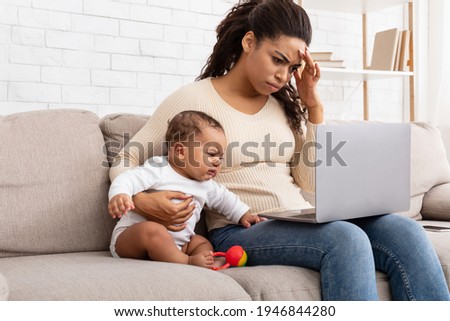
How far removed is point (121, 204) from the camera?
5.24ft

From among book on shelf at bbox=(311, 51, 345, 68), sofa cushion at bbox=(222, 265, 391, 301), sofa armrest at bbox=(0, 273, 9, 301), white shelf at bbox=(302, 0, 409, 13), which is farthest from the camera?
white shelf at bbox=(302, 0, 409, 13)

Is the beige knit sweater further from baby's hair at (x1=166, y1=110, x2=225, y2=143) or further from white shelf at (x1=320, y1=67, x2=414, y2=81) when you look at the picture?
white shelf at (x1=320, y1=67, x2=414, y2=81)

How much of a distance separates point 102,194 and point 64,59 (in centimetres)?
135

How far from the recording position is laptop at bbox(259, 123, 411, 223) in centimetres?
152

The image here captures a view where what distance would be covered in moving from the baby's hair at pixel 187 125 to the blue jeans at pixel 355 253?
1.00ft

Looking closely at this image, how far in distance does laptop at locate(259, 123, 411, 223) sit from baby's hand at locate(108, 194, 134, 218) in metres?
0.38

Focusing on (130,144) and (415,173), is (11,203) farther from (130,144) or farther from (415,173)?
(415,173)

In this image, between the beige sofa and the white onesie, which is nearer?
the beige sofa

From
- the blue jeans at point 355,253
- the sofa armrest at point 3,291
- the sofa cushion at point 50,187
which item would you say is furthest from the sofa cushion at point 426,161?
the sofa armrest at point 3,291

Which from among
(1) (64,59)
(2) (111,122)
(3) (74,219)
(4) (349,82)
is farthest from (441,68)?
(3) (74,219)

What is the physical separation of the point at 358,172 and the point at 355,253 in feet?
0.66

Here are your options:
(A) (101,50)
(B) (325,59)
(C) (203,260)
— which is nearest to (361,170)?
(C) (203,260)

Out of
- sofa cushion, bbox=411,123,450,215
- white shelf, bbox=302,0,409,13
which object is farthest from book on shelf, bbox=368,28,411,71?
sofa cushion, bbox=411,123,450,215

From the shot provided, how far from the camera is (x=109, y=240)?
6.17 ft
